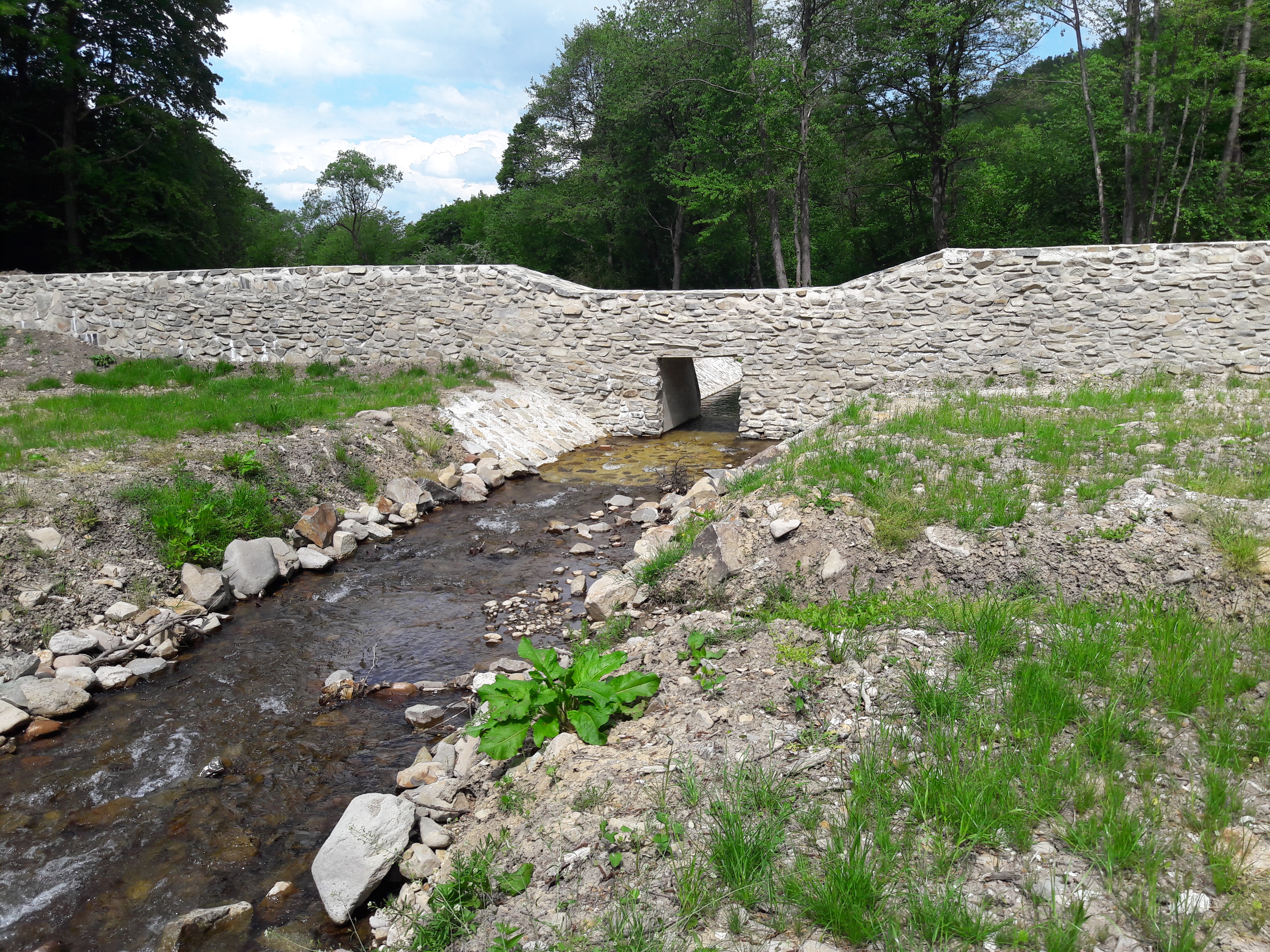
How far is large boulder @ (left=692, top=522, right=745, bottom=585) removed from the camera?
270 inches

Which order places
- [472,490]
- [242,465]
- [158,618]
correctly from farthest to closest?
[472,490] < [242,465] < [158,618]

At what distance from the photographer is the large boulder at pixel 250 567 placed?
8758mm

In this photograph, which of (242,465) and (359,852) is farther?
(242,465)

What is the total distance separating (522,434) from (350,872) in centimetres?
1183

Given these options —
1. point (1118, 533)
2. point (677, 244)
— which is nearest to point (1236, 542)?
point (1118, 533)

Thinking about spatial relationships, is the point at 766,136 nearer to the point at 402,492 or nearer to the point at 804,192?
the point at 804,192

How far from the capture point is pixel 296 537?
33.1 ft

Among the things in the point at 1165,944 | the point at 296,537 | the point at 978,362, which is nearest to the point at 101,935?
the point at 1165,944

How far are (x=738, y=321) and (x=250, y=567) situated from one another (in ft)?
36.9

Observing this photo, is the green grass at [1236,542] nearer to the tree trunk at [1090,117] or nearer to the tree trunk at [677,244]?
the tree trunk at [1090,117]

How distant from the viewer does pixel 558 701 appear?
477 cm

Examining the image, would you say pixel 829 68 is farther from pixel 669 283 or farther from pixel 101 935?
pixel 101 935

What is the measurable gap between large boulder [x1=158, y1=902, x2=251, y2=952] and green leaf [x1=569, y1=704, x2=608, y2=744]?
2.14 meters

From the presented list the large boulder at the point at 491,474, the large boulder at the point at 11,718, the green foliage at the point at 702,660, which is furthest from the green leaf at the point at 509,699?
the large boulder at the point at 491,474
